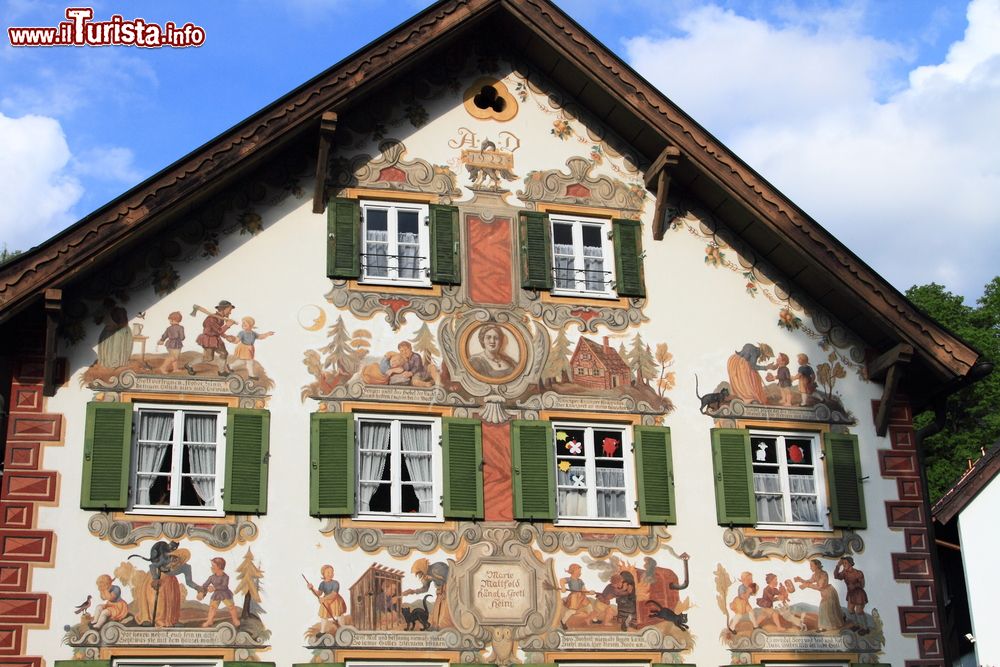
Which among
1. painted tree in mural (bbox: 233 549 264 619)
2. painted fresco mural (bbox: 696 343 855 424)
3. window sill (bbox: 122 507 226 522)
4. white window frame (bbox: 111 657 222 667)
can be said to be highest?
painted fresco mural (bbox: 696 343 855 424)

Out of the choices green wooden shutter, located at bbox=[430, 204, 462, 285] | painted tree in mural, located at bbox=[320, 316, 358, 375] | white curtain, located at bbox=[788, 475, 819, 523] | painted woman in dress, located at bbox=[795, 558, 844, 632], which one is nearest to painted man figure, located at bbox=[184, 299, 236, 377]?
painted tree in mural, located at bbox=[320, 316, 358, 375]

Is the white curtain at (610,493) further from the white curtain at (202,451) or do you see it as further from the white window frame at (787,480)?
the white curtain at (202,451)

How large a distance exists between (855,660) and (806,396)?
389 centimetres

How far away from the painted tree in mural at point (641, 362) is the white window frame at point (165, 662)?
711 cm

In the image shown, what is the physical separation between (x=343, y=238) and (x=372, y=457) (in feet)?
10.6

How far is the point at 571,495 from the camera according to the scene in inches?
811

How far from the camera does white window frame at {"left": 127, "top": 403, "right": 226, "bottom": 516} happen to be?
19031 millimetres

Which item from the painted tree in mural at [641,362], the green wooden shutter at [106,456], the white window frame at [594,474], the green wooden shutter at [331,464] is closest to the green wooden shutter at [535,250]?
the painted tree in mural at [641,362]

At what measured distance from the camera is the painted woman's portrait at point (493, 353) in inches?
822

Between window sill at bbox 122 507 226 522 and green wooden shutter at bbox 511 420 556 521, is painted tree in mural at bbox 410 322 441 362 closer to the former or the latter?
green wooden shutter at bbox 511 420 556 521

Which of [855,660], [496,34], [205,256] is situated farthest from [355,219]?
[855,660]

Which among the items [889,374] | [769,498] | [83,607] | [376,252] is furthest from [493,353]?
[83,607]

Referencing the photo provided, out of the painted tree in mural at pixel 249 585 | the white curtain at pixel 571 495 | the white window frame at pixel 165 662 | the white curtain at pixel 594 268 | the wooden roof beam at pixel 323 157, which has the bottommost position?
the white window frame at pixel 165 662

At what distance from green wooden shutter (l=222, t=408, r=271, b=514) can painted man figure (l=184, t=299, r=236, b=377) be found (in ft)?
2.43
